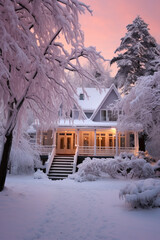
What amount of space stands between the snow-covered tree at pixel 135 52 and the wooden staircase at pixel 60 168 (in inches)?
503

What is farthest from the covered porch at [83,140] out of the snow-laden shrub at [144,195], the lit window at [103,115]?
the snow-laden shrub at [144,195]

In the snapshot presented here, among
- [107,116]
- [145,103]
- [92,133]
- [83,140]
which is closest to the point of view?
[145,103]

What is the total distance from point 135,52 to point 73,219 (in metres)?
23.1

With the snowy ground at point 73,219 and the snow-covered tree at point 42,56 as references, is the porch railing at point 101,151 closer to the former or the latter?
the snow-covered tree at point 42,56

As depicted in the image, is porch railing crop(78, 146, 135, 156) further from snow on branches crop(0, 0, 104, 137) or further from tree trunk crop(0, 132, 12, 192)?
tree trunk crop(0, 132, 12, 192)

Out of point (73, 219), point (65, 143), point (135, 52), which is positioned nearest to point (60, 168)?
point (65, 143)

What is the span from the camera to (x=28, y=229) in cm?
471

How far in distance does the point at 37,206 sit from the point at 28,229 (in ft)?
6.59

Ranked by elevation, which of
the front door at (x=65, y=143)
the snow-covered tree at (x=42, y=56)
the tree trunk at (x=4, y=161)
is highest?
the snow-covered tree at (x=42, y=56)

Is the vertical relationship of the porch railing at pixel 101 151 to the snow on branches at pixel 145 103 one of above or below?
below

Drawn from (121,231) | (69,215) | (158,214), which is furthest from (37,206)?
(158,214)

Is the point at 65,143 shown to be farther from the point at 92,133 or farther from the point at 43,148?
the point at 43,148

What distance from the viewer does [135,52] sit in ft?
79.6

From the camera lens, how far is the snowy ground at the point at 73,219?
4.45 metres
